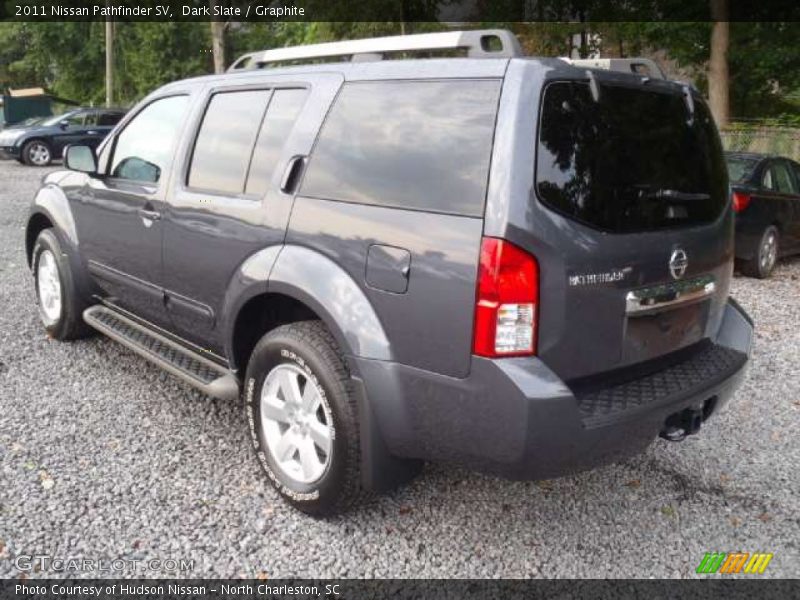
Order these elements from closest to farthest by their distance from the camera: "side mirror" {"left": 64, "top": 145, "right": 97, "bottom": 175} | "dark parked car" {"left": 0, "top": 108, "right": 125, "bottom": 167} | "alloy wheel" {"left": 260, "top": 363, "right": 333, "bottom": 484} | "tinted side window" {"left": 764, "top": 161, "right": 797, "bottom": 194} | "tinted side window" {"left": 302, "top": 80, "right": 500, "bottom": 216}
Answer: "tinted side window" {"left": 302, "top": 80, "right": 500, "bottom": 216}, "alloy wheel" {"left": 260, "top": 363, "right": 333, "bottom": 484}, "side mirror" {"left": 64, "top": 145, "right": 97, "bottom": 175}, "tinted side window" {"left": 764, "top": 161, "right": 797, "bottom": 194}, "dark parked car" {"left": 0, "top": 108, "right": 125, "bottom": 167}

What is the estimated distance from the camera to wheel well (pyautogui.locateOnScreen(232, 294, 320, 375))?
10.5ft

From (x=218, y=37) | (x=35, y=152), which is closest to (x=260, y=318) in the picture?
(x=35, y=152)

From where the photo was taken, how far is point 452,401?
99.0 inches

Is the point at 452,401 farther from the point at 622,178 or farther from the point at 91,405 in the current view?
the point at 91,405

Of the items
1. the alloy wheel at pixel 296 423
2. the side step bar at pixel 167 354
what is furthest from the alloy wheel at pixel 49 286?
the alloy wheel at pixel 296 423

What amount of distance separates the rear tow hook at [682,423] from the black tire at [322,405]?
1206mm

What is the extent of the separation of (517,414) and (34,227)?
4.40 meters

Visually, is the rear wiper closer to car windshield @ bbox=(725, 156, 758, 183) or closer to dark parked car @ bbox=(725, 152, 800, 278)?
dark parked car @ bbox=(725, 152, 800, 278)

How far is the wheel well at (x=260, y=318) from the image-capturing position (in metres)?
3.20

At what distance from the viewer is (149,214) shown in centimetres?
386

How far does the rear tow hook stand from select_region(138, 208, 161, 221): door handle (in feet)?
8.77

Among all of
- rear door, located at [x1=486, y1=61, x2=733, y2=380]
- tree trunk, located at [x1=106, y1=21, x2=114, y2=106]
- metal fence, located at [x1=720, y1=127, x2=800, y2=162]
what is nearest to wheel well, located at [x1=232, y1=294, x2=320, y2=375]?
rear door, located at [x1=486, y1=61, x2=733, y2=380]

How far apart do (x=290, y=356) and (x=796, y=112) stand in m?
21.7

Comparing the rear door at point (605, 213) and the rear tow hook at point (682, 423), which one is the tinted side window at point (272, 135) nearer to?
the rear door at point (605, 213)
